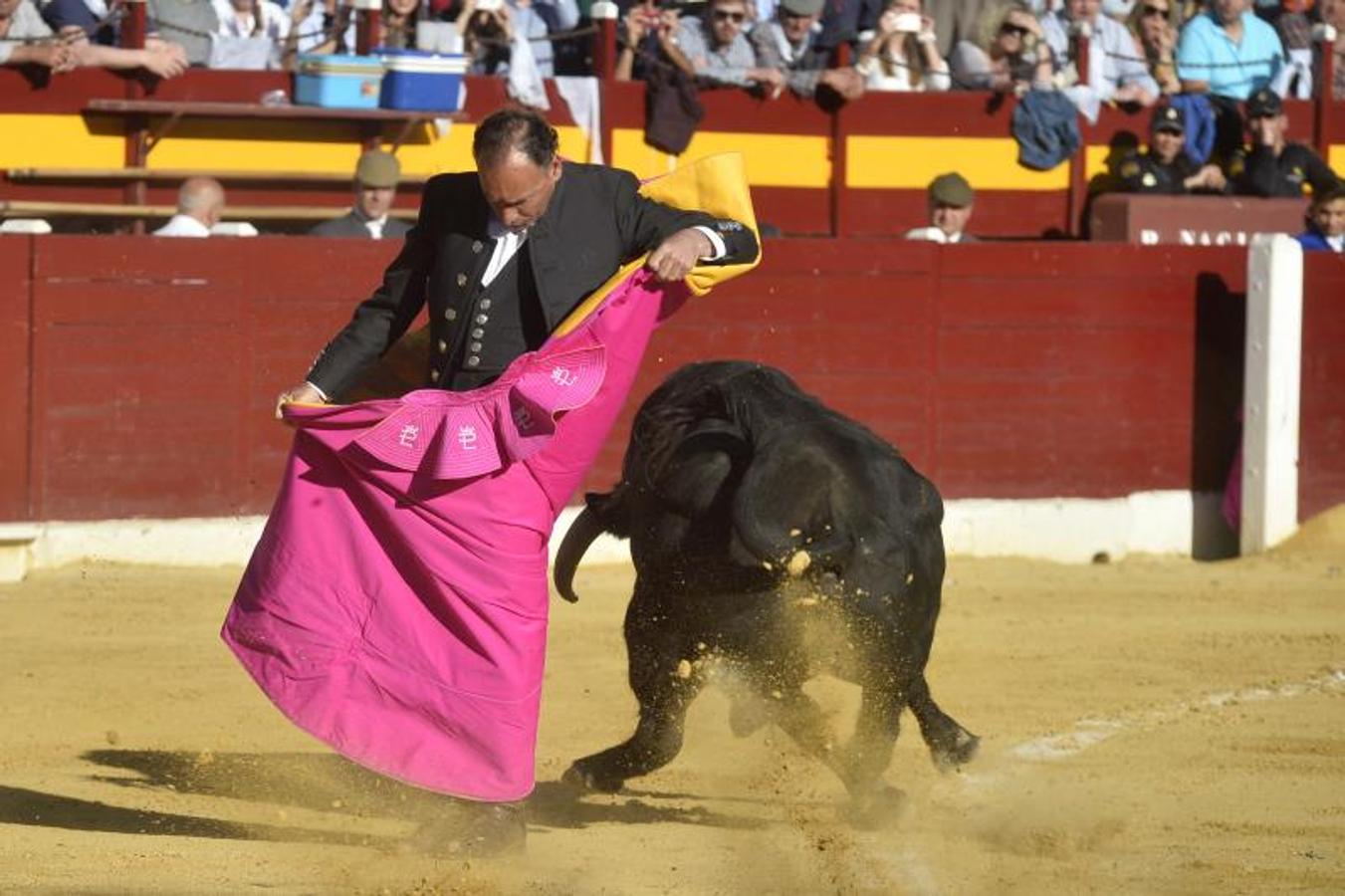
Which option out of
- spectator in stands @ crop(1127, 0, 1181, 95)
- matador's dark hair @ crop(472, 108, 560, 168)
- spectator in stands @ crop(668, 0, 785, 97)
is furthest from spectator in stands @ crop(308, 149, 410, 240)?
matador's dark hair @ crop(472, 108, 560, 168)

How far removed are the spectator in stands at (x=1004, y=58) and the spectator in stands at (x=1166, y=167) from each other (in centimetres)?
52

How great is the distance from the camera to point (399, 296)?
13.7 feet

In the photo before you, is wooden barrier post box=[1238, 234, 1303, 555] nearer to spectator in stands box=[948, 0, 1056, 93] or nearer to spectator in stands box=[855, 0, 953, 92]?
spectator in stands box=[948, 0, 1056, 93]

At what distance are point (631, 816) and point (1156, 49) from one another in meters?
6.53

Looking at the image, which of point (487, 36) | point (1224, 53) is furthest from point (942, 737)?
point (1224, 53)

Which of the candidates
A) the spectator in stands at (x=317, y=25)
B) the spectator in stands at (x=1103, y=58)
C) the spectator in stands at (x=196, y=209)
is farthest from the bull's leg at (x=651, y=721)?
the spectator in stands at (x=1103, y=58)

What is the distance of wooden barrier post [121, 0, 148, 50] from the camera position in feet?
26.8

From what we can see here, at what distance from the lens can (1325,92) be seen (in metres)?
10.6

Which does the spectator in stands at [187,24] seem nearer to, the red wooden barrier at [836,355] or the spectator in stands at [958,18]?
the red wooden barrier at [836,355]

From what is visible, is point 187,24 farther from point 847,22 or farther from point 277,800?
point 277,800

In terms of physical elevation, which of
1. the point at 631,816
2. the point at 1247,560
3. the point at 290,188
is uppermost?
the point at 290,188

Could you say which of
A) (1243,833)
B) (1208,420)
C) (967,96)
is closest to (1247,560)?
(1208,420)

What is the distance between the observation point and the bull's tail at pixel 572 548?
15.4 feet

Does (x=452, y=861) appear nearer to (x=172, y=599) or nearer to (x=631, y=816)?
(x=631, y=816)
